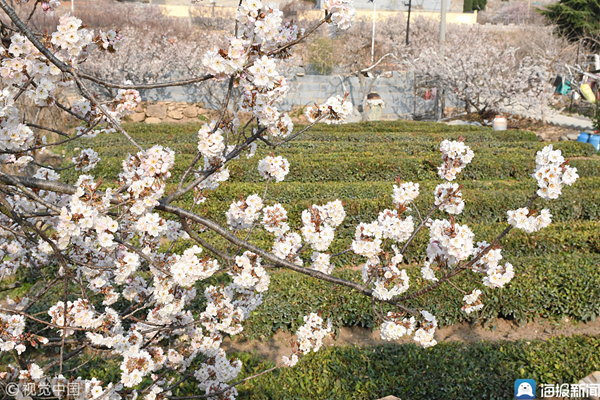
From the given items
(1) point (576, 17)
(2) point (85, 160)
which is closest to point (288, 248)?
(2) point (85, 160)

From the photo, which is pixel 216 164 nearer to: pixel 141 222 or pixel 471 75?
pixel 141 222

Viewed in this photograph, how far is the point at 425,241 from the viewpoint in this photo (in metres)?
5.62

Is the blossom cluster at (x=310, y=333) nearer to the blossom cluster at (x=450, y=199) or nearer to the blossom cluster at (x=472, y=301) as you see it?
the blossom cluster at (x=472, y=301)

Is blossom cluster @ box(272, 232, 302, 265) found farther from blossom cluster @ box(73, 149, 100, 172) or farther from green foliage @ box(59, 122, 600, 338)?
green foliage @ box(59, 122, 600, 338)

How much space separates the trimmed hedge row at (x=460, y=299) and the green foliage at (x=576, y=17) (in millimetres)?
26605

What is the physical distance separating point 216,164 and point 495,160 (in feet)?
26.2

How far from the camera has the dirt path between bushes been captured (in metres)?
4.14

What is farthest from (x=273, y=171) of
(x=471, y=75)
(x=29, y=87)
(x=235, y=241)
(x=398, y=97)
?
(x=398, y=97)

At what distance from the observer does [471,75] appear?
52.1 ft

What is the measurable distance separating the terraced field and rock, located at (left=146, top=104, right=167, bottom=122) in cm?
632

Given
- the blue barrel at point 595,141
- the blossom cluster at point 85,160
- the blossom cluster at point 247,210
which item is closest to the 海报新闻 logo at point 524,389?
the blossom cluster at point 247,210

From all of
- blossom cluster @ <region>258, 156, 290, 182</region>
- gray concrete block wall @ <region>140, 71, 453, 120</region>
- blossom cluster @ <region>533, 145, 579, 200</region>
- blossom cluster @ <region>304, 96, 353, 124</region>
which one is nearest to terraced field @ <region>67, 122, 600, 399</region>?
blossom cluster @ <region>258, 156, 290, 182</region>

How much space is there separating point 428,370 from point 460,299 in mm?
1363

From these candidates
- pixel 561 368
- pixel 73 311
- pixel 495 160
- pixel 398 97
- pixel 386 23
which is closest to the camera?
pixel 73 311
